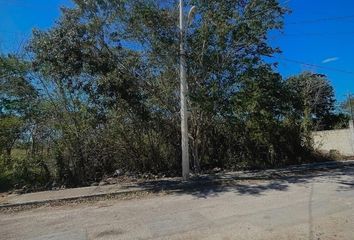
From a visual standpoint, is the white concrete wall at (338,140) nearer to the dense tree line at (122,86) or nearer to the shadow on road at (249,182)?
the shadow on road at (249,182)

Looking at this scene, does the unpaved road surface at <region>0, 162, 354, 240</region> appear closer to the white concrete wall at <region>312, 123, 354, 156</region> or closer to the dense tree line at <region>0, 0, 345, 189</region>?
the dense tree line at <region>0, 0, 345, 189</region>

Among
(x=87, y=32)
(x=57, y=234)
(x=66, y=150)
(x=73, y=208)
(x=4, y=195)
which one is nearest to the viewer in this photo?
(x=57, y=234)

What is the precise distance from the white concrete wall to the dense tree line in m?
7.59

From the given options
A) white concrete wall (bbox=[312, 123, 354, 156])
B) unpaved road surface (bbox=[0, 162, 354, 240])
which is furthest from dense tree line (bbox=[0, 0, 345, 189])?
white concrete wall (bbox=[312, 123, 354, 156])

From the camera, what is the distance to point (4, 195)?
1238 cm

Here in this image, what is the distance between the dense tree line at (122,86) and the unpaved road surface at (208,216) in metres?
3.94

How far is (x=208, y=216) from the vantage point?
8.42m

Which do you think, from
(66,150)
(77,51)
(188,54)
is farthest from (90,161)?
(188,54)

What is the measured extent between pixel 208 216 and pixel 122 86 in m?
6.36

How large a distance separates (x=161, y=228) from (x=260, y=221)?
1.97 meters

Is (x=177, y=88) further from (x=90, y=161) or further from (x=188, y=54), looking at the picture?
(x=90, y=161)

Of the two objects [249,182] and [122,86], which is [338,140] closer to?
[249,182]

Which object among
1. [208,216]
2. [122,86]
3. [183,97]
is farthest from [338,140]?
[208,216]

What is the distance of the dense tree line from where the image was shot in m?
13.3
